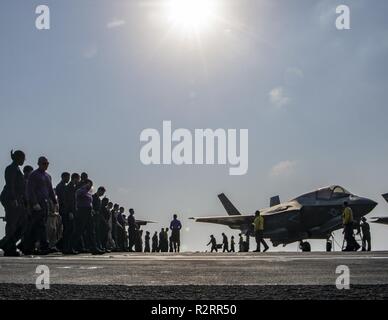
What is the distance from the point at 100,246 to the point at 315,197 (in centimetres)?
2159

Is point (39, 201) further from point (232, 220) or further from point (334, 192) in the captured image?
point (232, 220)

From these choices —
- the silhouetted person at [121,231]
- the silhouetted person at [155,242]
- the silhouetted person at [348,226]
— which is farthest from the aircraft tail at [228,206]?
the silhouetted person at [348,226]

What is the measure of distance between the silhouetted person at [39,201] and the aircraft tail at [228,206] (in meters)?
50.3

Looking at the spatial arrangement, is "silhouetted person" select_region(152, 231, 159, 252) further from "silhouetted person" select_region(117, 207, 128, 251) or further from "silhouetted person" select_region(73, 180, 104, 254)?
"silhouetted person" select_region(73, 180, 104, 254)

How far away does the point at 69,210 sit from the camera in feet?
47.6

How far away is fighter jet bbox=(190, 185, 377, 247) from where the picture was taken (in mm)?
35719

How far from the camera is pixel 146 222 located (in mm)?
70750

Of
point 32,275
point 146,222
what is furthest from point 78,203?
point 146,222

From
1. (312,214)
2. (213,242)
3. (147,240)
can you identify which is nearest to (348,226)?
(312,214)

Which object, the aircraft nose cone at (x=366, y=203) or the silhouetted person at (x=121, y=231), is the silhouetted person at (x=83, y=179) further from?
the aircraft nose cone at (x=366, y=203)

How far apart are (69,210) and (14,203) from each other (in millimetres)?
3383

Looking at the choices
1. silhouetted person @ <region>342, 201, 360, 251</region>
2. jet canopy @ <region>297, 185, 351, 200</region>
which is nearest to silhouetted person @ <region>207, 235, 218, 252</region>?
jet canopy @ <region>297, 185, 351, 200</region>

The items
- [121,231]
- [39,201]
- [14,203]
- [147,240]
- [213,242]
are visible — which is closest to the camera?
[14,203]
